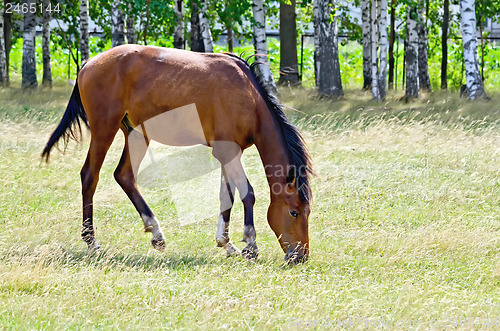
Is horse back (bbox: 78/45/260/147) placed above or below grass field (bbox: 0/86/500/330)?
above

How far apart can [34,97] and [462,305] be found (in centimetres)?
1411

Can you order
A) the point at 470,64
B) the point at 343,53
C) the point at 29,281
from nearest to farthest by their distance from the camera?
the point at 29,281, the point at 470,64, the point at 343,53

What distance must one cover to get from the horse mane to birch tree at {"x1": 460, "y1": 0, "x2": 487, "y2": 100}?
11.4 m

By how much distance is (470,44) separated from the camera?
16.9 m

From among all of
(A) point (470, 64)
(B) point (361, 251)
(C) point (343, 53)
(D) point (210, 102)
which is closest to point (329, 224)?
(B) point (361, 251)

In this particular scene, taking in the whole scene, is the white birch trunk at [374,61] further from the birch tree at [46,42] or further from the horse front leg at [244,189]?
the horse front leg at [244,189]

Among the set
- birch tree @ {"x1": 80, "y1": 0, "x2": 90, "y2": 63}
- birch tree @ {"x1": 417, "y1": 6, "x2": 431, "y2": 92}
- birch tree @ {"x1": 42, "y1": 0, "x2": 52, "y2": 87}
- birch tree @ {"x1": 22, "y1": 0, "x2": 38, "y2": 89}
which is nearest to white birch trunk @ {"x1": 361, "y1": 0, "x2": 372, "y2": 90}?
birch tree @ {"x1": 417, "y1": 6, "x2": 431, "y2": 92}

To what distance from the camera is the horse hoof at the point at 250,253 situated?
625 centimetres

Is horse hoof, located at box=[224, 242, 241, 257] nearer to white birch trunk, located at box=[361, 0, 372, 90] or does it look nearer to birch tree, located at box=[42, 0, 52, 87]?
white birch trunk, located at box=[361, 0, 372, 90]

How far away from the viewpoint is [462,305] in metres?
5.13

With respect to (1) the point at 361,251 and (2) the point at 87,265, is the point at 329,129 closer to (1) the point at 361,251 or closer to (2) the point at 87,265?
(1) the point at 361,251

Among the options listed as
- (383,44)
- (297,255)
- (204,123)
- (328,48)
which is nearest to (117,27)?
(328,48)

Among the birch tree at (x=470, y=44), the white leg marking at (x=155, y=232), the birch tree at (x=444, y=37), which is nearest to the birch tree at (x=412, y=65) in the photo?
the birch tree at (x=470, y=44)

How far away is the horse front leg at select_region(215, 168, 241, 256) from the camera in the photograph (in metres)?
6.59
